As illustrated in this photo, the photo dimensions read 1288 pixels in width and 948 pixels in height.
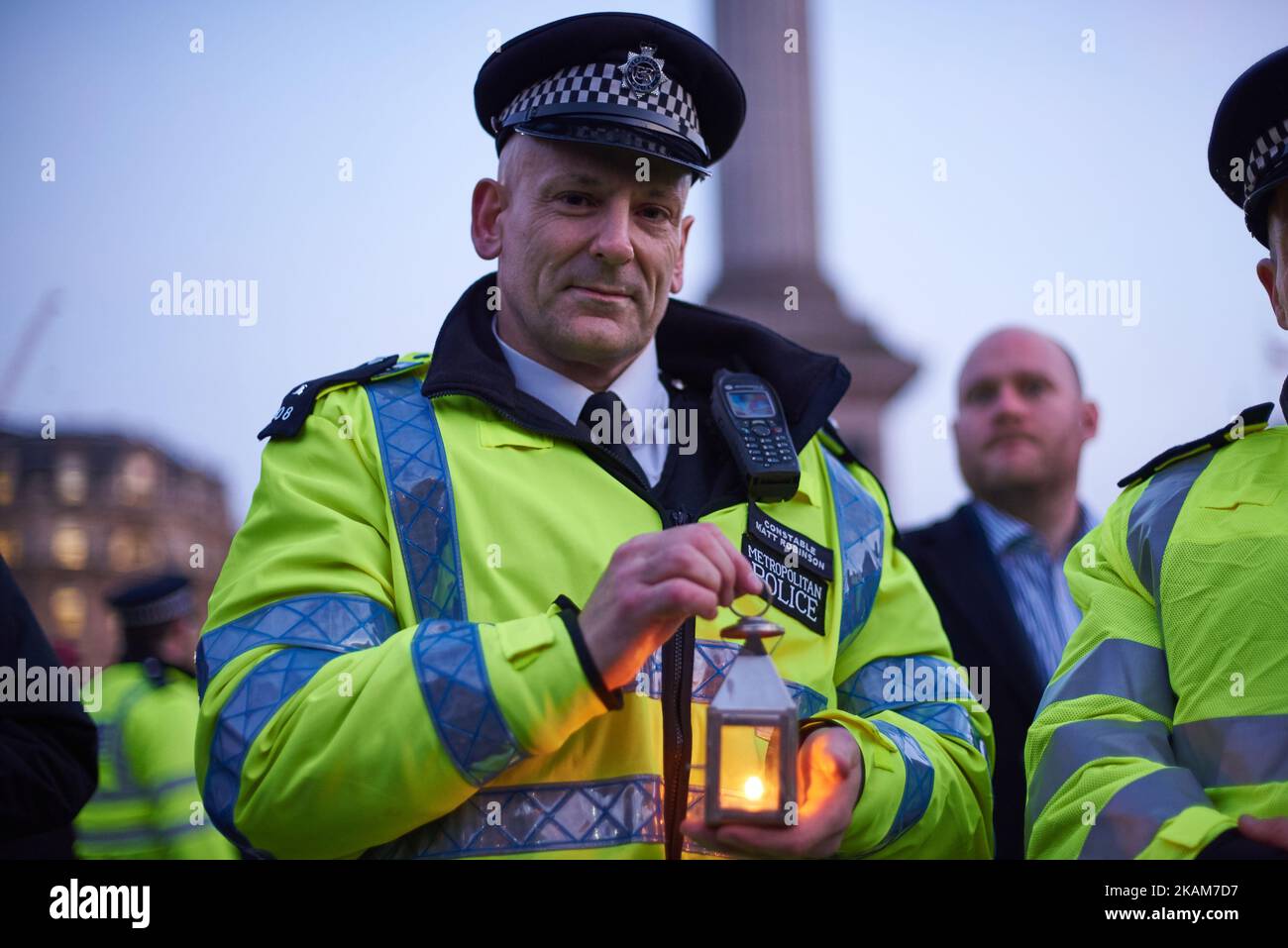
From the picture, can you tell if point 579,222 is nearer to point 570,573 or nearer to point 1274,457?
point 570,573

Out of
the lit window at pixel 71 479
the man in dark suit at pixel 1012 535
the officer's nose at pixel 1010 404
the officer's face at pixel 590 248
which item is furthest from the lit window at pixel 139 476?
the officer's face at pixel 590 248

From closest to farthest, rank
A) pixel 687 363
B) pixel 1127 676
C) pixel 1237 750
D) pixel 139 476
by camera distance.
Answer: pixel 1237 750 < pixel 1127 676 < pixel 687 363 < pixel 139 476

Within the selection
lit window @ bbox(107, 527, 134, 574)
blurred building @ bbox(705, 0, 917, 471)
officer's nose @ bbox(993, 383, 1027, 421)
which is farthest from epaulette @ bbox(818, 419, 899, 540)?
lit window @ bbox(107, 527, 134, 574)

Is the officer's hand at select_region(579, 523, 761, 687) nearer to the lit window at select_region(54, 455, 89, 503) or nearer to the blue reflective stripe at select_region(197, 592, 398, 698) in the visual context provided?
the blue reflective stripe at select_region(197, 592, 398, 698)

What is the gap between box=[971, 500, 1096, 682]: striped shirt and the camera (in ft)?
12.1

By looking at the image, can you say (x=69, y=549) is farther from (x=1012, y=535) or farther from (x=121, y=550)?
(x=1012, y=535)

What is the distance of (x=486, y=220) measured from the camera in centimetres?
274

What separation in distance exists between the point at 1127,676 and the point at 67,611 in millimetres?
4237

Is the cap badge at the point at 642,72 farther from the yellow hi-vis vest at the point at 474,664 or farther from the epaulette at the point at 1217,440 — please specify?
the epaulette at the point at 1217,440

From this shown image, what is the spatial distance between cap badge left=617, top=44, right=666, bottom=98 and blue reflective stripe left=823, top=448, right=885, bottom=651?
0.71 m

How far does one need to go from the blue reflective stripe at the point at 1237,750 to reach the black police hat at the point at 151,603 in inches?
142

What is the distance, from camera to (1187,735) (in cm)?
230

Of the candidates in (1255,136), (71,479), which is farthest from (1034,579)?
(71,479)
